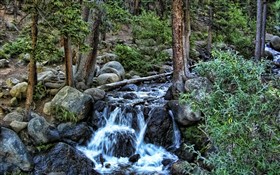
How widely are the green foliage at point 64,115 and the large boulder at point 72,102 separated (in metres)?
0.03

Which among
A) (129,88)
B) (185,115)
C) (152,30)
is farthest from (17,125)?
(152,30)

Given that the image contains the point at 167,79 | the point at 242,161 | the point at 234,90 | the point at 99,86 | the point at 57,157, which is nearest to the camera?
the point at 242,161

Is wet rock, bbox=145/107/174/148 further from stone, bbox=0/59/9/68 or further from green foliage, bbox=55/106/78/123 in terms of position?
stone, bbox=0/59/9/68

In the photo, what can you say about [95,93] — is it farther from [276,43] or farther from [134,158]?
→ [276,43]

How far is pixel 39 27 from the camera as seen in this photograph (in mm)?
8742

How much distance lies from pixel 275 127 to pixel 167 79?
11921 mm

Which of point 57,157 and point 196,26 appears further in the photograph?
point 196,26

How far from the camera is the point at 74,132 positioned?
965cm

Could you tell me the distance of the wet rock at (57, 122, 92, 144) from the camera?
9.55 metres

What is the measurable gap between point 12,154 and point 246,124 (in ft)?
21.4

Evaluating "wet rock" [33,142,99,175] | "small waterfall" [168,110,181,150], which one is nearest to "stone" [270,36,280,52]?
"small waterfall" [168,110,181,150]

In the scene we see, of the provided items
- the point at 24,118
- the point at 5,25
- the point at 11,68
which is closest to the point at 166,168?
the point at 24,118

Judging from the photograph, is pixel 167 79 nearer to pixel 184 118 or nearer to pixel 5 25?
pixel 184 118

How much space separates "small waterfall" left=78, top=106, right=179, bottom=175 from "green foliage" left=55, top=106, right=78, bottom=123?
0.86 meters
